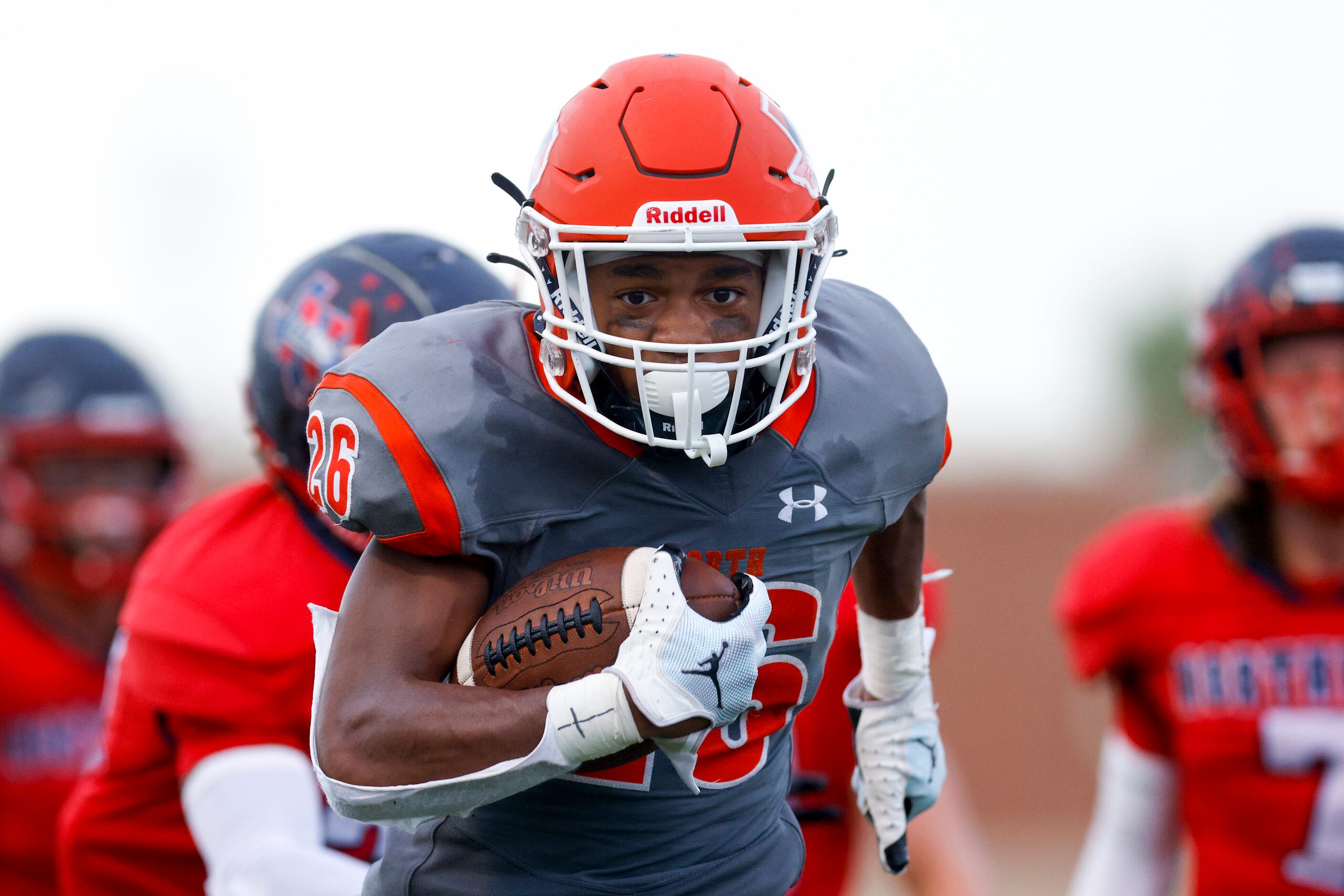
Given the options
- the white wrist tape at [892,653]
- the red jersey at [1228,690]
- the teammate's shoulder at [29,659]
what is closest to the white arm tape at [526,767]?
the white wrist tape at [892,653]

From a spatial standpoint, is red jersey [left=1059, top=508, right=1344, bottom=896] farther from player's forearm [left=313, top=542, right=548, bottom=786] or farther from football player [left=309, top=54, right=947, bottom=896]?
player's forearm [left=313, top=542, right=548, bottom=786]

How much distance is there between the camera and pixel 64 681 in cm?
489

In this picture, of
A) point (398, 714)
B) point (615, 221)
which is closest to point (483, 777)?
point (398, 714)

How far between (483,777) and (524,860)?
0.40 meters

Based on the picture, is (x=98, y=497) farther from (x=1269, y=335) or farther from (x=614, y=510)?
(x=1269, y=335)

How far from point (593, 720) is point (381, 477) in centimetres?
46

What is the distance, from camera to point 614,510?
2.33 m

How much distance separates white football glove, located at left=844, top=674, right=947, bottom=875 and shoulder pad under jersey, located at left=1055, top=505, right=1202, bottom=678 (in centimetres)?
148

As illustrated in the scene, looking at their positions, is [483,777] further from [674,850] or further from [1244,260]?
[1244,260]

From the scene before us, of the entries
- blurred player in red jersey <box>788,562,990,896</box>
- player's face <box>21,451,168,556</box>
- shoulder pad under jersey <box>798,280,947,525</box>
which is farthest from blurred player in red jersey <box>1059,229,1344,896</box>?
player's face <box>21,451,168,556</box>

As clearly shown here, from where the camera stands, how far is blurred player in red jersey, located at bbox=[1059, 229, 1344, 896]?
388 cm

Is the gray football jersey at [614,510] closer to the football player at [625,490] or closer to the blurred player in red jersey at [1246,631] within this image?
the football player at [625,490]

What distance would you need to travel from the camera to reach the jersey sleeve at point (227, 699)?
3186mm

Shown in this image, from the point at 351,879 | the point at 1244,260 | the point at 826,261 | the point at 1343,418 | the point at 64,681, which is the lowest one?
the point at 64,681
